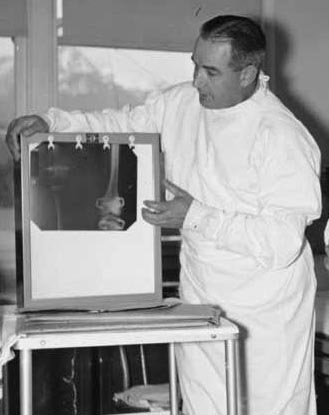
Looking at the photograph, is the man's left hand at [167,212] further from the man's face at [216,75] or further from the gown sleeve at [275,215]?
the man's face at [216,75]

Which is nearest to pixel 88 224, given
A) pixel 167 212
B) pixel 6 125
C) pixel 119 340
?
pixel 167 212

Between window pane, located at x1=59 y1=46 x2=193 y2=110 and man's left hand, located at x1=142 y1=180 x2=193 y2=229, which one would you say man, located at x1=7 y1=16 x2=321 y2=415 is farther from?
window pane, located at x1=59 y1=46 x2=193 y2=110

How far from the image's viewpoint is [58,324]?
1673 millimetres

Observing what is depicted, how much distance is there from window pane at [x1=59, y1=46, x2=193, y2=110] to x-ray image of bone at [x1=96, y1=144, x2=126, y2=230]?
1.72m

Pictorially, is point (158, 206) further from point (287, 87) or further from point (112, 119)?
point (287, 87)

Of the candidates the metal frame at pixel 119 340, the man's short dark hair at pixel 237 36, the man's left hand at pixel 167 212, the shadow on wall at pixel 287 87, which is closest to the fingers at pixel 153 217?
the man's left hand at pixel 167 212

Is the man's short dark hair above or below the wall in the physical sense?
below

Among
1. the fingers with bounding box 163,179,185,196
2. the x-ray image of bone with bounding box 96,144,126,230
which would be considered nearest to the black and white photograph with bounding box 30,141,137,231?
the x-ray image of bone with bounding box 96,144,126,230

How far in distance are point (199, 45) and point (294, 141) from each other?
0.33 m

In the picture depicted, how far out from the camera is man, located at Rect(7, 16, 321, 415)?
6.28 feet

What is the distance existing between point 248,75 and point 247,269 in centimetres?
47

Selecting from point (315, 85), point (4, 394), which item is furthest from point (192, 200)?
point (315, 85)

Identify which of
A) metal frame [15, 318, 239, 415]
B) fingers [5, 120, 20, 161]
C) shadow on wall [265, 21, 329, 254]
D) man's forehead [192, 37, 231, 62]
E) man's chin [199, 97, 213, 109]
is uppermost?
shadow on wall [265, 21, 329, 254]

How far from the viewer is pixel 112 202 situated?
1893 mm
